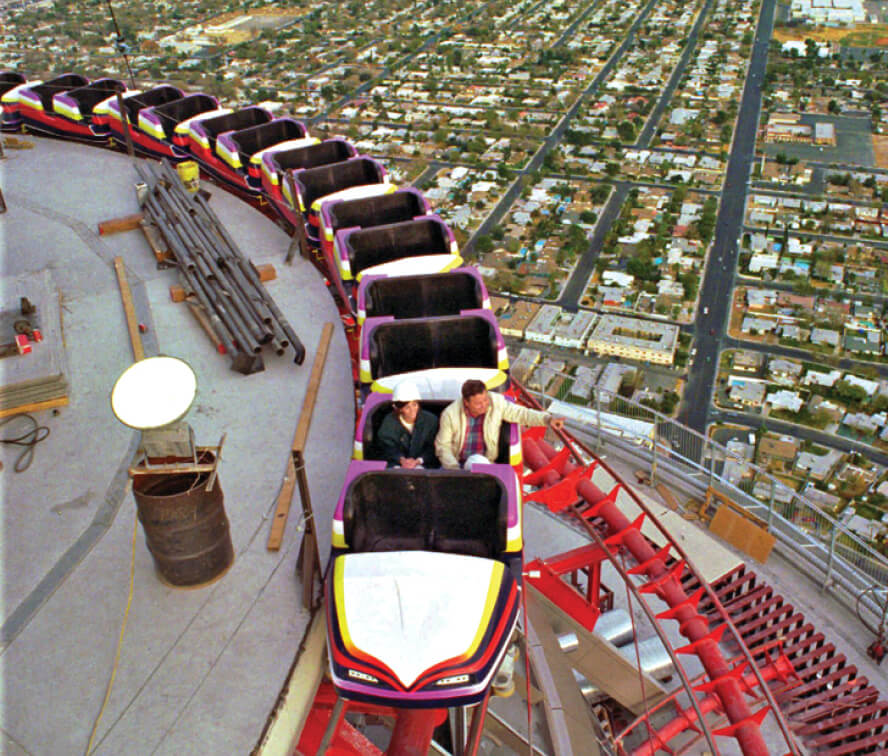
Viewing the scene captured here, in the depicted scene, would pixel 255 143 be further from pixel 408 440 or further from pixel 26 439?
pixel 408 440

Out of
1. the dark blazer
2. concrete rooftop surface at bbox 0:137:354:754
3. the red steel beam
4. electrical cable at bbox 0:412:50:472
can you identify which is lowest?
the red steel beam

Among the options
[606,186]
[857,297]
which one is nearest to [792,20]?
[606,186]

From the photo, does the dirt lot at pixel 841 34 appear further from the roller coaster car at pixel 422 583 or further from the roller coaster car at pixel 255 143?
the roller coaster car at pixel 422 583

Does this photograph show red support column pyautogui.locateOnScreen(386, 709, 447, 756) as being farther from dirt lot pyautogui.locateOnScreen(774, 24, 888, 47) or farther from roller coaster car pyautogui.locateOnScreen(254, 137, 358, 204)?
dirt lot pyautogui.locateOnScreen(774, 24, 888, 47)

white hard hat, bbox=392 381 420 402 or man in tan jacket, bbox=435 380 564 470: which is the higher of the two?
white hard hat, bbox=392 381 420 402

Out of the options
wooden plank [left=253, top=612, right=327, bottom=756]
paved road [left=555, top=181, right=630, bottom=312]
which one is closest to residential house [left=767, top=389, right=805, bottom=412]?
paved road [left=555, top=181, right=630, bottom=312]

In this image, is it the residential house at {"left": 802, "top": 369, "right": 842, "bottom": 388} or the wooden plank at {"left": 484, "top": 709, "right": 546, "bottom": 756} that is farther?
the residential house at {"left": 802, "top": 369, "right": 842, "bottom": 388}

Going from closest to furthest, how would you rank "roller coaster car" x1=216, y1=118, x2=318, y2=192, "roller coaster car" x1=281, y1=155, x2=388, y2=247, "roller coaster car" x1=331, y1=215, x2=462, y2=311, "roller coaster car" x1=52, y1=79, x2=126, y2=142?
"roller coaster car" x1=331, y1=215, x2=462, y2=311, "roller coaster car" x1=281, y1=155, x2=388, y2=247, "roller coaster car" x1=216, y1=118, x2=318, y2=192, "roller coaster car" x1=52, y1=79, x2=126, y2=142

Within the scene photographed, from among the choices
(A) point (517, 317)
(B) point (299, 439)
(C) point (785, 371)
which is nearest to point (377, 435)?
(B) point (299, 439)
